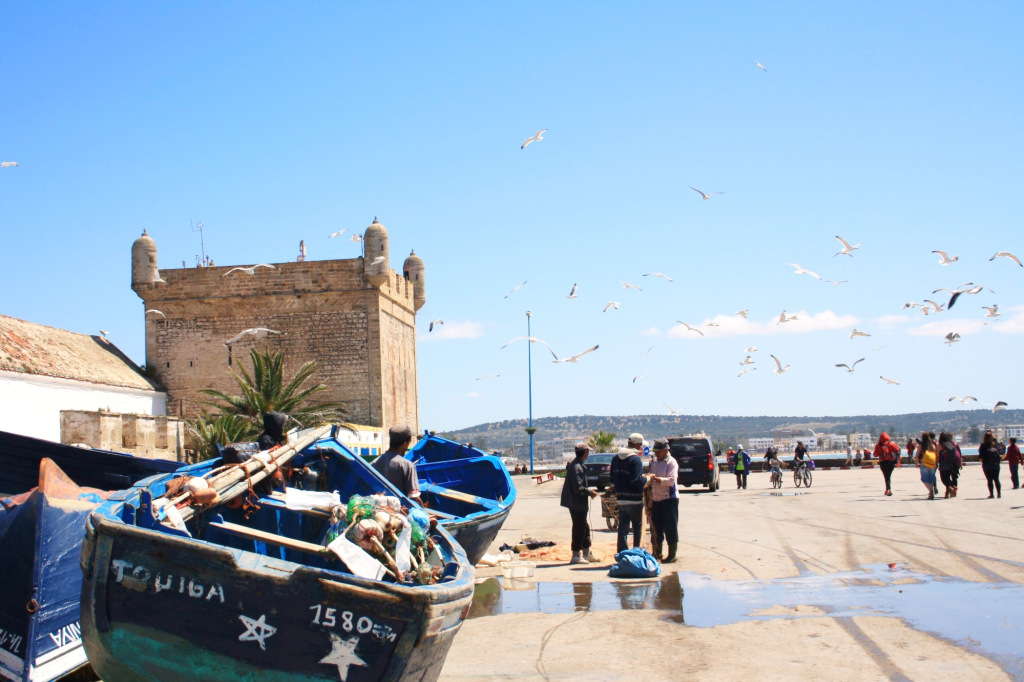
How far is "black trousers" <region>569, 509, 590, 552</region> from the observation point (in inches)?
453

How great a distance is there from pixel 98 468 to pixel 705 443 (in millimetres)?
19753

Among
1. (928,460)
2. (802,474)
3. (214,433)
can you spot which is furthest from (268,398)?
(928,460)

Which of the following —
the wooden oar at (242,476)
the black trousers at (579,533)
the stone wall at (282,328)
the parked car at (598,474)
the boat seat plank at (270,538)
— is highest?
the stone wall at (282,328)

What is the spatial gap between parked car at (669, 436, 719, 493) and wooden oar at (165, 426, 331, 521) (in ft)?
65.2

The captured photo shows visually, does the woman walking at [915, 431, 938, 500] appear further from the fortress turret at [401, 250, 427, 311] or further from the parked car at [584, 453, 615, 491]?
the fortress turret at [401, 250, 427, 311]

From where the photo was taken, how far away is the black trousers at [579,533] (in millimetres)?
11516

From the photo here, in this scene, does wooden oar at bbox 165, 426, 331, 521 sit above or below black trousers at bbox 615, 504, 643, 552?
above

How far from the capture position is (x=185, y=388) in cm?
3653

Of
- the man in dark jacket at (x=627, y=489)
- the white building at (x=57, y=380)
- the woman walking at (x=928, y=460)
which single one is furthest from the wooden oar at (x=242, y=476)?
the white building at (x=57, y=380)

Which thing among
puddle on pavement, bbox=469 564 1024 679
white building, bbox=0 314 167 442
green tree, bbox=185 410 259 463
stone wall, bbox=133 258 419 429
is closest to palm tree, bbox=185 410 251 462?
green tree, bbox=185 410 259 463

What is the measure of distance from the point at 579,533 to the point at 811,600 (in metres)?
3.74

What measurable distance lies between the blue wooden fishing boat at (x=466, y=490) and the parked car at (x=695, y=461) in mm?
11641

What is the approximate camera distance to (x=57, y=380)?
26891 mm

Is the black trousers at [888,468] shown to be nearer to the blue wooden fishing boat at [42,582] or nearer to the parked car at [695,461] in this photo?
the parked car at [695,461]
